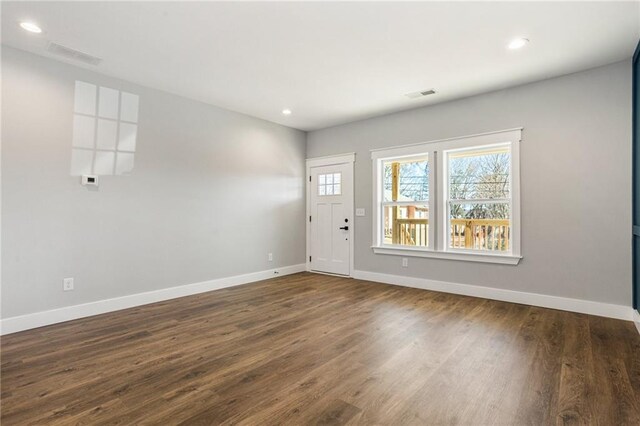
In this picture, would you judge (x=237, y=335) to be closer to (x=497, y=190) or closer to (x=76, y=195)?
(x=76, y=195)

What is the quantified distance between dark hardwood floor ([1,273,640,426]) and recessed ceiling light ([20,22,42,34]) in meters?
2.76

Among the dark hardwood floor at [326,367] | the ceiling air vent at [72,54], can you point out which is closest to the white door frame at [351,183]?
the dark hardwood floor at [326,367]

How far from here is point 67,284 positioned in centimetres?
346

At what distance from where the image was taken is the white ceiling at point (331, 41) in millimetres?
2566

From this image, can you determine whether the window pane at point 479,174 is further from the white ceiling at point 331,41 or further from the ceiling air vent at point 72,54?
the ceiling air vent at point 72,54

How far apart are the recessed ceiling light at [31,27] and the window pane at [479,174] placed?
190 inches

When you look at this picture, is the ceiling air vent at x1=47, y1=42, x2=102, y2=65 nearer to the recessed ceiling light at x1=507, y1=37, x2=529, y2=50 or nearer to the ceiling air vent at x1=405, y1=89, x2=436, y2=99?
the ceiling air vent at x1=405, y1=89, x2=436, y2=99

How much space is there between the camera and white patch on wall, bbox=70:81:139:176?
3.55m

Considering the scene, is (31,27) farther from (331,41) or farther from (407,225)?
(407,225)

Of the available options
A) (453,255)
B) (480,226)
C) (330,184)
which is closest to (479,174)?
(480,226)

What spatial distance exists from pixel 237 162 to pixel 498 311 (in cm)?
415

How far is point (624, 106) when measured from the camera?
3426 millimetres

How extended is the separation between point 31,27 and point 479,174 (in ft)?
16.8

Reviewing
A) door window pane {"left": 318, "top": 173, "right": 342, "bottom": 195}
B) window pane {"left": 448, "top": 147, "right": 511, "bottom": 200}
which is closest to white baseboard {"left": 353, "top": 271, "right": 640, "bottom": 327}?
window pane {"left": 448, "top": 147, "right": 511, "bottom": 200}
